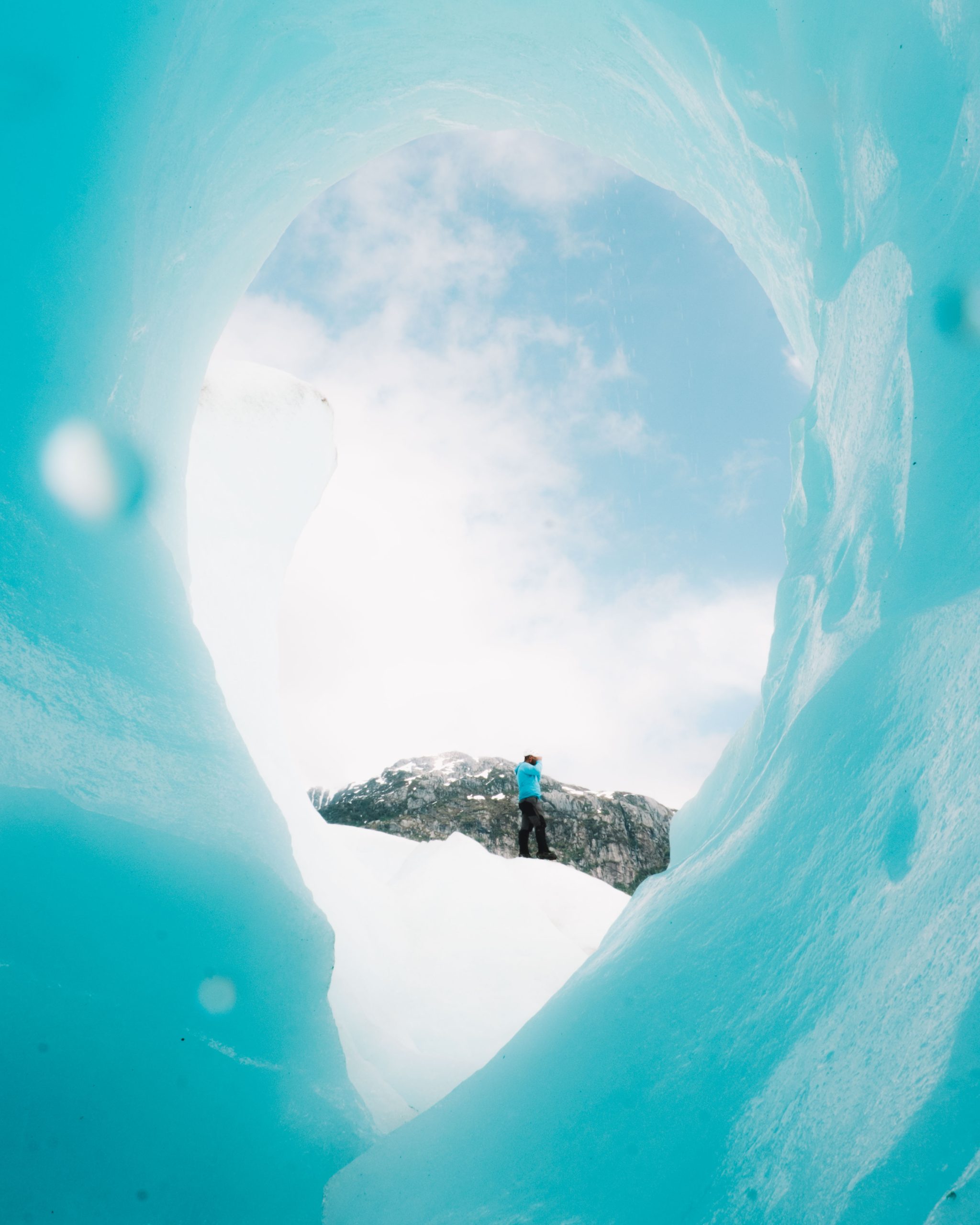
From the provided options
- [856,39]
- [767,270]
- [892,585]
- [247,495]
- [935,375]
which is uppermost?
[247,495]

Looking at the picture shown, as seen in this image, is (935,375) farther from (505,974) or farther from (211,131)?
(505,974)

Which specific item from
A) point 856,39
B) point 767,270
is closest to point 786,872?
point 856,39

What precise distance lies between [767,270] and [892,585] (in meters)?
2.01

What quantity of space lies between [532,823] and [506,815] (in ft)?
36.4

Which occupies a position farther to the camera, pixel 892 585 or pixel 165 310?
pixel 165 310

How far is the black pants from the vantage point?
7719 millimetres

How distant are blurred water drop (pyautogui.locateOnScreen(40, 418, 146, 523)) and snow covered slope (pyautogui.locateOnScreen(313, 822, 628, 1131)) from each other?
195 cm

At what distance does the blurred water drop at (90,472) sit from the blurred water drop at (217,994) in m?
1.37

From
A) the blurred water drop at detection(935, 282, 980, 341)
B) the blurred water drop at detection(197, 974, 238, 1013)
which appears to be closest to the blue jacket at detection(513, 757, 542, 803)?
the blurred water drop at detection(197, 974, 238, 1013)

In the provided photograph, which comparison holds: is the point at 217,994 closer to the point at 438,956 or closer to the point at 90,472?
the point at 90,472

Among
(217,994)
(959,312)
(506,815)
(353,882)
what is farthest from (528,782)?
(506,815)

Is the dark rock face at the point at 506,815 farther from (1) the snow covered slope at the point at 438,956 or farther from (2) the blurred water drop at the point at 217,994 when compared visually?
(2) the blurred water drop at the point at 217,994

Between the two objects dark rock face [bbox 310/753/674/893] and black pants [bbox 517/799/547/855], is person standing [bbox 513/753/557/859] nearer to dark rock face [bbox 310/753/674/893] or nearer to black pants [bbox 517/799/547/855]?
black pants [bbox 517/799/547/855]

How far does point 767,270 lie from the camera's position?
2.98 meters
